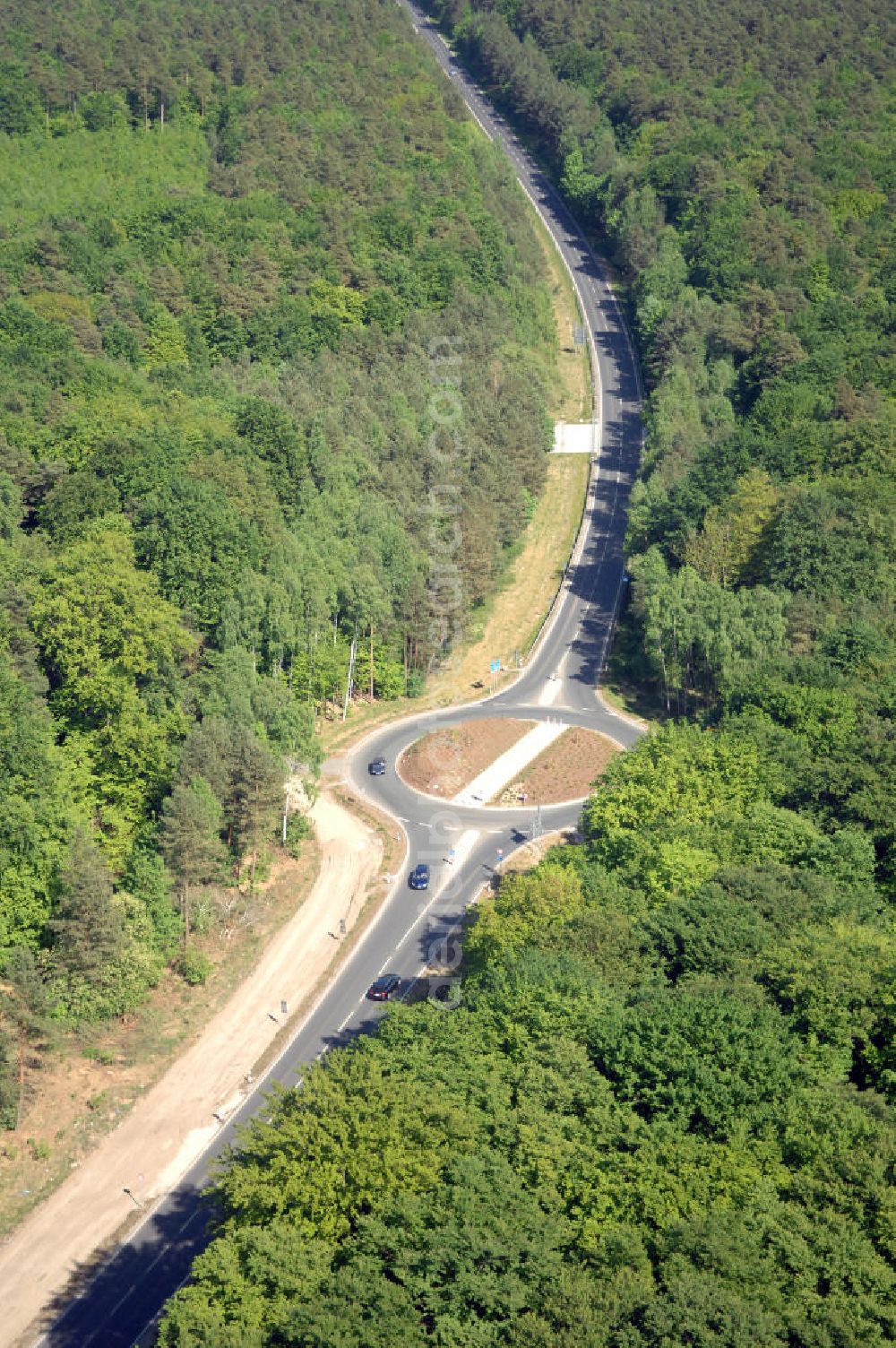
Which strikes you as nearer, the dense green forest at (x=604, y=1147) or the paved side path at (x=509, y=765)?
the dense green forest at (x=604, y=1147)

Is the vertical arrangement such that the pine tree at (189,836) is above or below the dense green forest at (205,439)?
below

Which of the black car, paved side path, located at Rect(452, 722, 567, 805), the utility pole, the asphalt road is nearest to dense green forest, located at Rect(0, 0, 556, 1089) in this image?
the utility pole

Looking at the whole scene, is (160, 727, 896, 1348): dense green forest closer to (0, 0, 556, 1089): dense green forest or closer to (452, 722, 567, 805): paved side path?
(0, 0, 556, 1089): dense green forest

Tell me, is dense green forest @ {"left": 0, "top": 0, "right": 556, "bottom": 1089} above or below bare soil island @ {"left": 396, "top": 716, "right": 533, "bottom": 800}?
above

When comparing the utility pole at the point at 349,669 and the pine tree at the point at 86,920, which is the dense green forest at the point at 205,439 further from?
the utility pole at the point at 349,669

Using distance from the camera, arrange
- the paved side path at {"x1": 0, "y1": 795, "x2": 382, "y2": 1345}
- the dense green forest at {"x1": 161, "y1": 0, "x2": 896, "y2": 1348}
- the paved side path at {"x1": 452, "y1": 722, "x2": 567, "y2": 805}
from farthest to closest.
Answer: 1. the paved side path at {"x1": 452, "y1": 722, "x2": 567, "y2": 805}
2. the paved side path at {"x1": 0, "y1": 795, "x2": 382, "y2": 1345}
3. the dense green forest at {"x1": 161, "y1": 0, "x2": 896, "y2": 1348}

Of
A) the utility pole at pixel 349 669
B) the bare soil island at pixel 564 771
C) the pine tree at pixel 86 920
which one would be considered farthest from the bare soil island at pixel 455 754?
the pine tree at pixel 86 920

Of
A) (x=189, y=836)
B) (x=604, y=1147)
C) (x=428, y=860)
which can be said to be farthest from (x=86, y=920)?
(x=604, y=1147)

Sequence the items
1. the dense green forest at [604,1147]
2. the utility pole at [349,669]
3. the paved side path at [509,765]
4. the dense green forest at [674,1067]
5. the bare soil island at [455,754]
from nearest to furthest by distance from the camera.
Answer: the dense green forest at [604,1147]
the dense green forest at [674,1067]
the paved side path at [509,765]
the bare soil island at [455,754]
the utility pole at [349,669]
